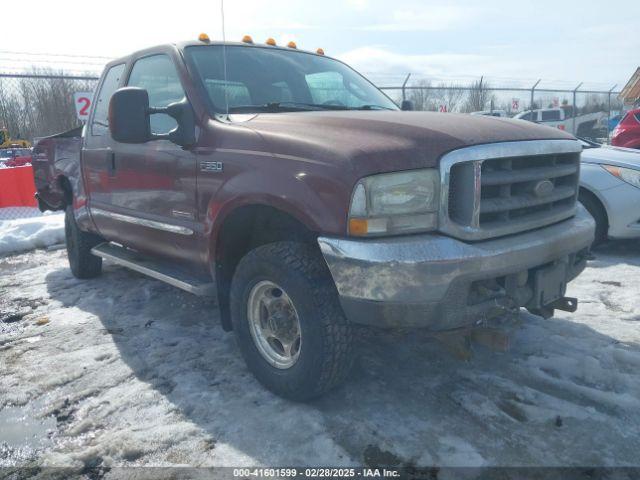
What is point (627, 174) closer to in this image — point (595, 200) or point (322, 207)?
point (595, 200)

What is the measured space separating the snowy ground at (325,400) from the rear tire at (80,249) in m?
1.18

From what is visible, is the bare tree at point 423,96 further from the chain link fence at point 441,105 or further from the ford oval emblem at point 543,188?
the ford oval emblem at point 543,188

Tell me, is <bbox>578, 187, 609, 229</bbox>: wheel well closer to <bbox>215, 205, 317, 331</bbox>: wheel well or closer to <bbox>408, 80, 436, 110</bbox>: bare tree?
<bbox>215, 205, 317, 331</bbox>: wheel well

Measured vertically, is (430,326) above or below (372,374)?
above

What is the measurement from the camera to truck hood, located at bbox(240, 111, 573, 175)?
242 centimetres

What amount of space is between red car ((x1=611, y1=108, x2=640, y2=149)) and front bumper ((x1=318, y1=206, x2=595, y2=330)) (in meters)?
10.0

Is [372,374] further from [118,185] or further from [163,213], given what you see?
[118,185]

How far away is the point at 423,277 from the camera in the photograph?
2332mm

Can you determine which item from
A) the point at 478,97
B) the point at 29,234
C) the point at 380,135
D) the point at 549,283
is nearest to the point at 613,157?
the point at 549,283

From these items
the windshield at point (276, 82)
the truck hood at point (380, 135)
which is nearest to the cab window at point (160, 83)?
the windshield at point (276, 82)

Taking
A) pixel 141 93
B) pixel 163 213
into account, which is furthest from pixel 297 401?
pixel 141 93

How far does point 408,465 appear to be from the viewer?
2377mm

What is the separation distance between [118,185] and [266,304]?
6.17ft

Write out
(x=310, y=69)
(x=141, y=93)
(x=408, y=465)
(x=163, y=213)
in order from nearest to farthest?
(x=408, y=465) → (x=141, y=93) → (x=163, y=213) → (x=310, y=69)
